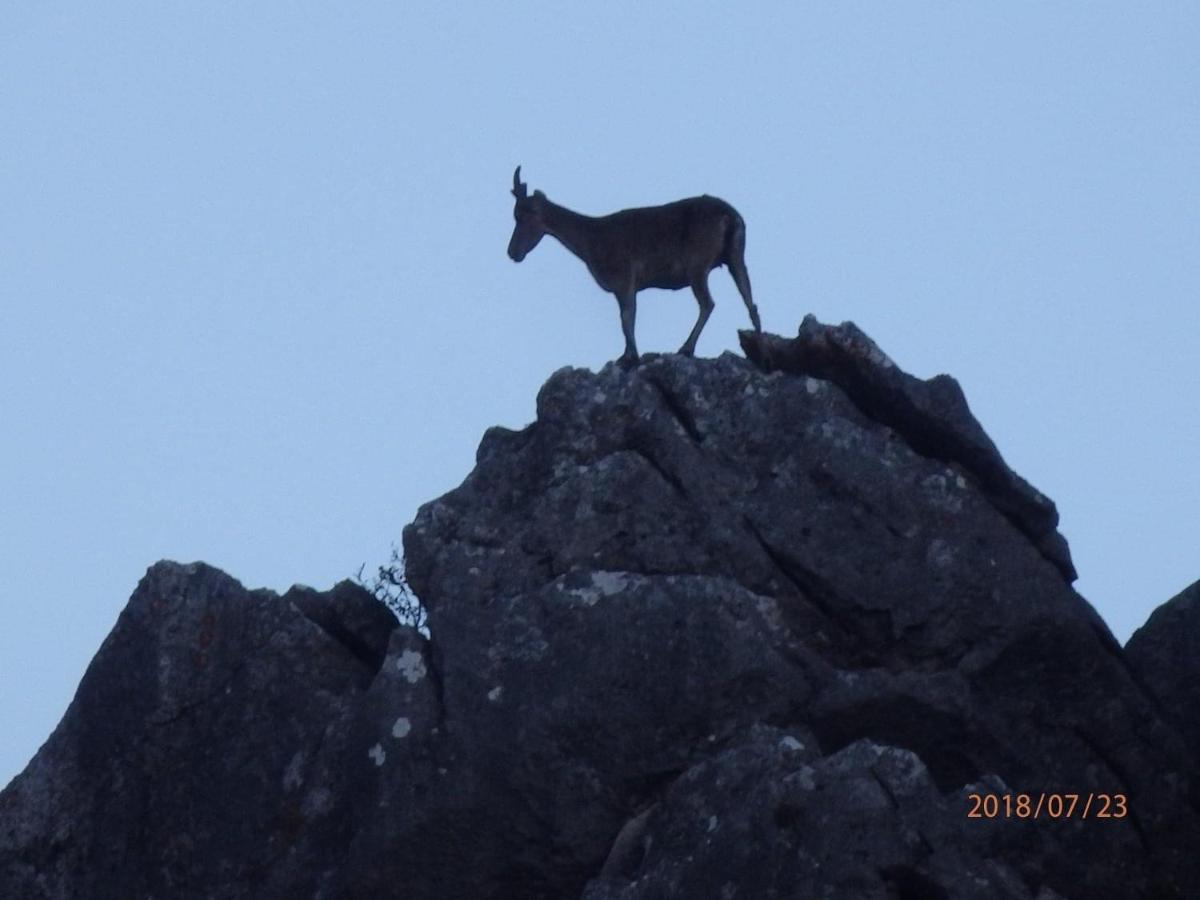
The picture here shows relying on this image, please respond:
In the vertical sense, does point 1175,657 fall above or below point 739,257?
below

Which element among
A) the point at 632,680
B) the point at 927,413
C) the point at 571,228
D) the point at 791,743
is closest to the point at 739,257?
the point at 571,228

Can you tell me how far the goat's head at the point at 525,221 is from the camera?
69.3 feet

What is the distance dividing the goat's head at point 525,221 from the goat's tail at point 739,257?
280cm

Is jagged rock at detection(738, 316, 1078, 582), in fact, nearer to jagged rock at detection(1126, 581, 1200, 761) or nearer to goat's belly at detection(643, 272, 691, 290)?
jagged rock at detection(1126, 581, 1200, 761)

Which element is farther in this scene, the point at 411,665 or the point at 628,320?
the point at 628,320

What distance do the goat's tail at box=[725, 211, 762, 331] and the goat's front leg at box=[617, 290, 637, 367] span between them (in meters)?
1.02

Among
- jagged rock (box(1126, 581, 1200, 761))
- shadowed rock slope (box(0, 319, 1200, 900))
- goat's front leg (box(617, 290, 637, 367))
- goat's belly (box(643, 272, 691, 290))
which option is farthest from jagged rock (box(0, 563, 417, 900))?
jagged rock (box(1126, 581, 1200, 761))

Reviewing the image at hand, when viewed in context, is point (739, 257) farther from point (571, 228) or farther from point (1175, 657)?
point (1175, 657)

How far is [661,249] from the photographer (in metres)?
19.5

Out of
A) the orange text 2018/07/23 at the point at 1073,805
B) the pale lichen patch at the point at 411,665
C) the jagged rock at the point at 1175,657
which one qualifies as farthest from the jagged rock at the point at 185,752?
the jagged rock at the point at 1175,657

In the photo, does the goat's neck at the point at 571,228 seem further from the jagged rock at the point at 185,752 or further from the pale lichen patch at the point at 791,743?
the pale lichen patch at the point at 791,743

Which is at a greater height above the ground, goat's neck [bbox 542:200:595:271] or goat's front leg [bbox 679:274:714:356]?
goat's neck [bbox 542:200:595:271]

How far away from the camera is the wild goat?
62.0 feet

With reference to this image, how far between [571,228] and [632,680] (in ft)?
26.6
